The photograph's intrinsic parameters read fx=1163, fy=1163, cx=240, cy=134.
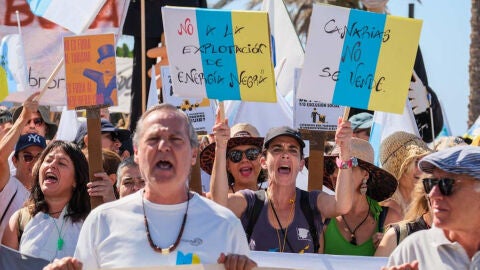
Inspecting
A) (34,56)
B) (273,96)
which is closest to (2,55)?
(34,56)

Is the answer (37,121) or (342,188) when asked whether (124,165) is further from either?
(37,121)

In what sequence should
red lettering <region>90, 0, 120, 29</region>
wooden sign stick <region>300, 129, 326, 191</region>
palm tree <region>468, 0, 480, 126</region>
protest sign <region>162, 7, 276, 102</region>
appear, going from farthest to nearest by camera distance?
palm tree <region>468, 0, 480, 126</region>
red lettering <region>90, 0, 120, 29</region>
protest sign <region>162, 7, 276, 102</region>
wooden sign stick <region>300, 129, 326, 191</region>

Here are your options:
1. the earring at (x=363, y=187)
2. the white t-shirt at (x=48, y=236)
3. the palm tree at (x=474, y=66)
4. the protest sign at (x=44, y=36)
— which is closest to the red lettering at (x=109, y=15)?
the protest sign at (x=44, y=36)

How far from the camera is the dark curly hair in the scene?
615 cm

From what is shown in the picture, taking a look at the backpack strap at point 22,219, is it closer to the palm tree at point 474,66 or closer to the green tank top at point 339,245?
the green tank top at point 339,245

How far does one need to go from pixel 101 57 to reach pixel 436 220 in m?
2.98

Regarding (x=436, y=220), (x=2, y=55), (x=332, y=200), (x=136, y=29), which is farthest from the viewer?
(x=136, y=29)

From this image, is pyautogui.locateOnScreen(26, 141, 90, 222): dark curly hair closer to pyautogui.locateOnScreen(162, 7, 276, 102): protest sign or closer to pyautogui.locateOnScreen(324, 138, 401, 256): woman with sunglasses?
pyautogui.locateOnScreen(162, 7, 276, 102): protest sign

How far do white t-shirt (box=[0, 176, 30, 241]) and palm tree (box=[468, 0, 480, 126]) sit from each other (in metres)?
13.2

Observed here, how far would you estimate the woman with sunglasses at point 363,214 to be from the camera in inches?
254

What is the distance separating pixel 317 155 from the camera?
6.84 m

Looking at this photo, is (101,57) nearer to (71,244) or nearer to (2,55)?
(71,244)

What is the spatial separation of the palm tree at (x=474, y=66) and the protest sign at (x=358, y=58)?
41.3 ft

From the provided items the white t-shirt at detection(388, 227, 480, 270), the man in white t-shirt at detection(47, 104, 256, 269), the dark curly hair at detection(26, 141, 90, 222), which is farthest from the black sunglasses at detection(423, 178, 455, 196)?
the dark curly hair at detection(26, 141, 90, 222)
